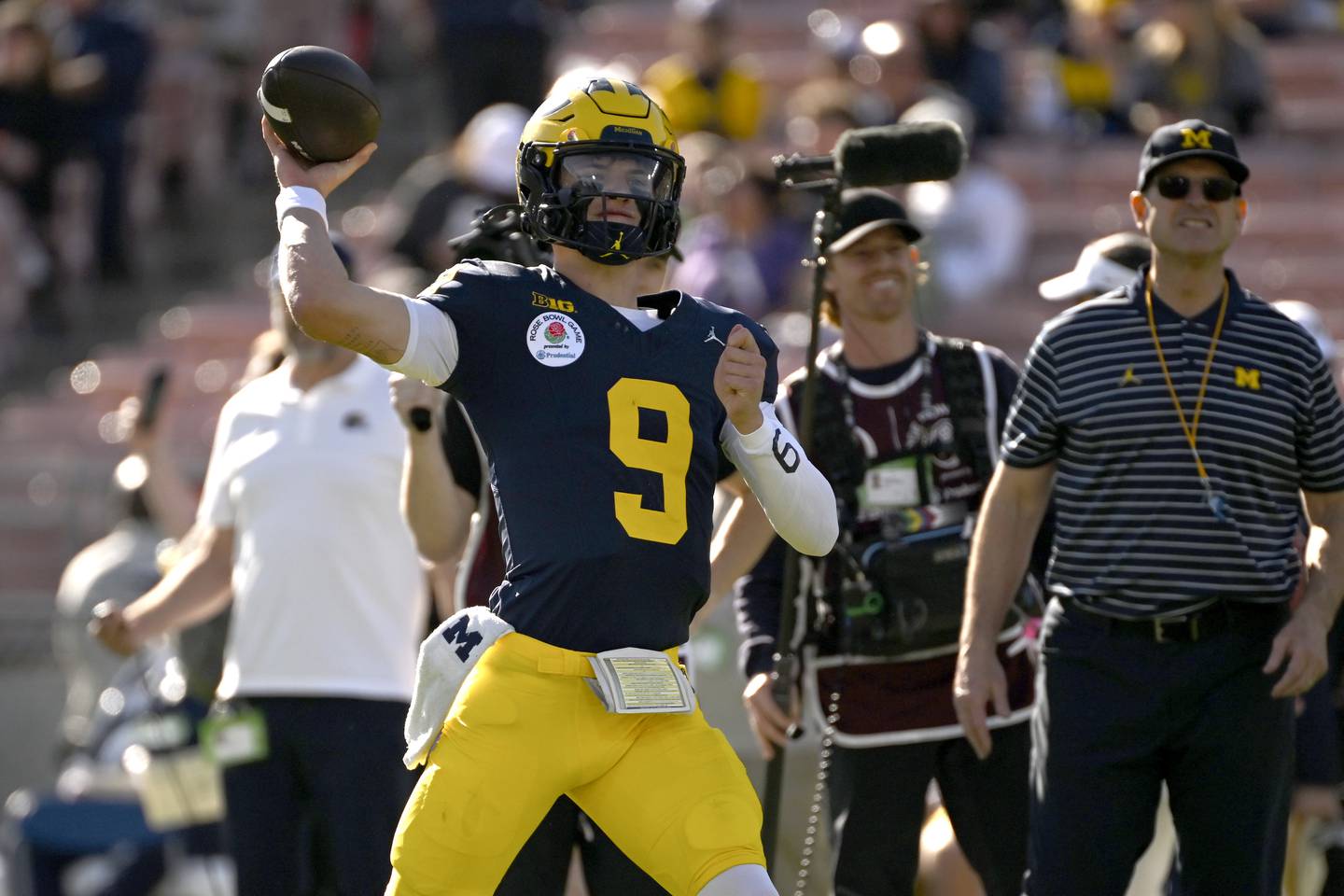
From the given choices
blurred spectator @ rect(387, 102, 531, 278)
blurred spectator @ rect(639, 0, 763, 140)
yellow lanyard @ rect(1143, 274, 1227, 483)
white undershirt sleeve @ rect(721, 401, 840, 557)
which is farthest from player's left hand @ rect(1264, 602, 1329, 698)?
blurred spectator @ rect(639, 0, 763, 140)

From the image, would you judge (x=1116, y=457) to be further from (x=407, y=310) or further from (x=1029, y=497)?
(x=407, y=310)

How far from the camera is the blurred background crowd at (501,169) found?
10.9 meters

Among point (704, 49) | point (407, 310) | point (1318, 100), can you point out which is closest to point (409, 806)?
point (407, 310)

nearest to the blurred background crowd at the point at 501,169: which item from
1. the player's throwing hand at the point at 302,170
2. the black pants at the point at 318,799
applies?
the black pants at the point at 318,799

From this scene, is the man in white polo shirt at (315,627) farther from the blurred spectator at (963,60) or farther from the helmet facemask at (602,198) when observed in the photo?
the blurred spectator at (963,60)

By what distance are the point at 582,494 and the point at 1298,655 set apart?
1.82 metres

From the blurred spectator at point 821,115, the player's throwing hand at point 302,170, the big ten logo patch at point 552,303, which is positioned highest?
the blurred spectator at point 821,115

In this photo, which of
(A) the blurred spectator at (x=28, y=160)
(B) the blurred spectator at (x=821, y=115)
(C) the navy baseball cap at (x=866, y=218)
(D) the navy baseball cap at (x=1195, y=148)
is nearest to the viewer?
(D) the navy baseball cap at (x=1195, y=148)

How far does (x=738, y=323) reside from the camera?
16.1ft

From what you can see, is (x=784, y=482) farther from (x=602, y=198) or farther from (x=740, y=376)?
(x=602, y=198)

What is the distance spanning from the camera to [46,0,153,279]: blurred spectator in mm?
13773

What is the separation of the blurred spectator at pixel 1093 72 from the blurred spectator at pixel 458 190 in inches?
106

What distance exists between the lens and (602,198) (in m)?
4.87

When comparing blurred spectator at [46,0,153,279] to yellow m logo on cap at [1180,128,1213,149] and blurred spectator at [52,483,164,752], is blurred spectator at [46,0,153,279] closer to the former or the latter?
blurred spectator at [52,483,164,752]
